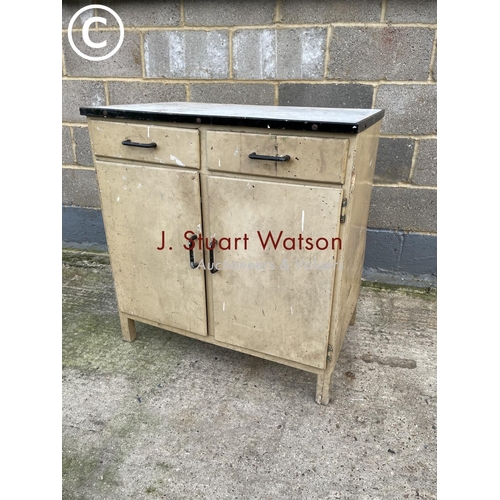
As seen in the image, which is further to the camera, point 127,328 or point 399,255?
point 399,255

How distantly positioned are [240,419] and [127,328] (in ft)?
2.38

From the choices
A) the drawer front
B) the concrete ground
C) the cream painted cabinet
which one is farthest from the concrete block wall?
the drawer front

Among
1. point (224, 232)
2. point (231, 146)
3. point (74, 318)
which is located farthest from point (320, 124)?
point (74, 318)

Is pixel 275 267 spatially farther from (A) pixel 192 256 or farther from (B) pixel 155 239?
(B) pixel 155 239

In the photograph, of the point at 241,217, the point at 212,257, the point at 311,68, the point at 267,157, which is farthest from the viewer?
the point at 311,68

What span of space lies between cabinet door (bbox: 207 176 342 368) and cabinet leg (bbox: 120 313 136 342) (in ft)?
1.73

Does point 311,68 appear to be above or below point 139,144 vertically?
above

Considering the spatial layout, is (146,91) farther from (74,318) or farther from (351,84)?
(74,318)

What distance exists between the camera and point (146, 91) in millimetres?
2336

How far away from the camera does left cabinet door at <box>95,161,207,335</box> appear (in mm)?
1490

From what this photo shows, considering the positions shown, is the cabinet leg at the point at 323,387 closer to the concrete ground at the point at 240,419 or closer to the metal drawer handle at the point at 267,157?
the concrete ground at the point at 240,419

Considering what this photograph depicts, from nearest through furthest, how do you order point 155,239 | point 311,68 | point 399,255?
point 155,239 → point 311,68 → point 399,255

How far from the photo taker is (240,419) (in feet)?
4.95

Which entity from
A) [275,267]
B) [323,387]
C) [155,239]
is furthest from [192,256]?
[323,387]
